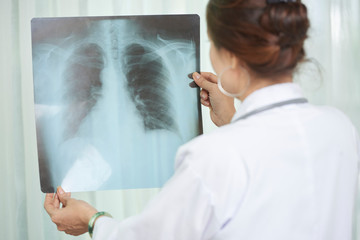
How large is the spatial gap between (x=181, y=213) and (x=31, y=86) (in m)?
1.17

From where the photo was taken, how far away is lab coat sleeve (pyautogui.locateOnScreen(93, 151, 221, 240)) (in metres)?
0.65

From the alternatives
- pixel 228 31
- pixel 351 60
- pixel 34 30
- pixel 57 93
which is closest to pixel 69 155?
pixel 57 93

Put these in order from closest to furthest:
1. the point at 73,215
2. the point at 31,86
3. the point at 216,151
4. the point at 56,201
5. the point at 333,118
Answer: the point at 216,151 < the point at 333,118 < the point at 73,215 < the point at 56,201 < the point at 31,86

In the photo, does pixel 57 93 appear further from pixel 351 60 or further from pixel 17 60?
pixel 351 60

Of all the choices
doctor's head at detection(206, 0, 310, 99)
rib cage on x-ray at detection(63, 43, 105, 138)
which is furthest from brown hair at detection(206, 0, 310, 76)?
rib cage on x-ray at detection(63, 43, 105, 138)

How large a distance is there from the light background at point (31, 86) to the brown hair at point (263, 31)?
909 millimetres

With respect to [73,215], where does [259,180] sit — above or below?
above

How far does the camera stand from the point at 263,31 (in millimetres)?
679

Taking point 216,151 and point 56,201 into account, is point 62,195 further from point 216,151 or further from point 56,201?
point 216,151

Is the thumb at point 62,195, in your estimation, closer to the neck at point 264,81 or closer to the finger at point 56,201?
the finger at point 56,201

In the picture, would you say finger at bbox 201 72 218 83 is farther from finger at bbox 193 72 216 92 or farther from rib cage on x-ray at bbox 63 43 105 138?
rib cage on x-ray at bbox 63 43 105 138

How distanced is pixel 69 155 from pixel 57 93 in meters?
0.18

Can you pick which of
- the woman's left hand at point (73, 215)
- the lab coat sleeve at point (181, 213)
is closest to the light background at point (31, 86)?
the woman's left hand at point (73, 215)

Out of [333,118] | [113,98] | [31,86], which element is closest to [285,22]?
[333,118]
